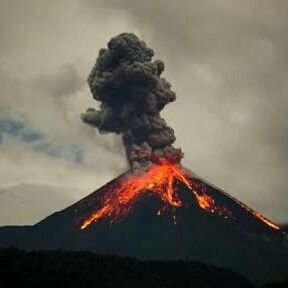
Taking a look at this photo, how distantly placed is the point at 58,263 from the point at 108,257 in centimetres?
2021

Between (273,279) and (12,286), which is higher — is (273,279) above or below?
above

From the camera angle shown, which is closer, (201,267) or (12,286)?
(12,286)

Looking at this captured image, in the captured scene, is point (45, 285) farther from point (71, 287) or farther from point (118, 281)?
point (118, 281)

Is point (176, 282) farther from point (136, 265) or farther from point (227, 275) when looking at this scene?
point (227, 275)

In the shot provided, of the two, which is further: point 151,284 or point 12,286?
point 151,284

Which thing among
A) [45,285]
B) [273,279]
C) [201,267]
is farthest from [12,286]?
[273,279]

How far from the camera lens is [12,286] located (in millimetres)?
118750

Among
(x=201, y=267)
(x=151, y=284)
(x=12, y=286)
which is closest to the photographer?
(x=12, y=286)

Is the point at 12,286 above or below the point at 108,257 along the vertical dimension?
below

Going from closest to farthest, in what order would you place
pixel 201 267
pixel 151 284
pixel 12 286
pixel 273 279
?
pixel 12 286 → pixel 151 284 → pixel 201 267 → pixel 273 279

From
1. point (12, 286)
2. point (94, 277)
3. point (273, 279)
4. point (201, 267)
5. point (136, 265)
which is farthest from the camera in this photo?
point (273, 279)

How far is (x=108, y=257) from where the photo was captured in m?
157

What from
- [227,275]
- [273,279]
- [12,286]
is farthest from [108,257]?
[273,279]

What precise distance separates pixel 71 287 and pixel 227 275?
54076 millimetres
